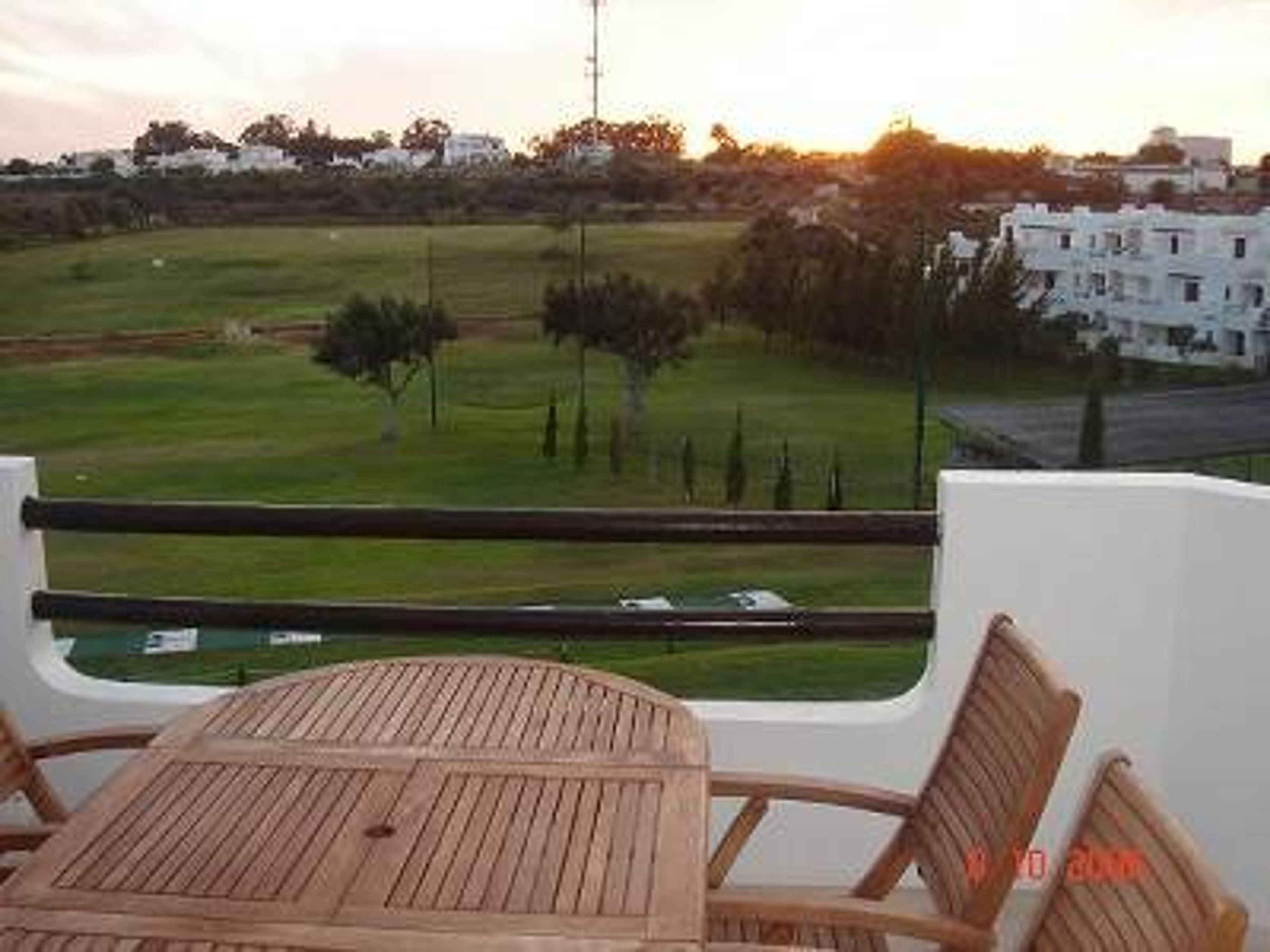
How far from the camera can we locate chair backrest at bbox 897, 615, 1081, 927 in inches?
66.2

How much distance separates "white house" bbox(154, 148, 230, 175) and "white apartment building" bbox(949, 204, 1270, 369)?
16.8m

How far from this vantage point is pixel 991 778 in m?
1.84

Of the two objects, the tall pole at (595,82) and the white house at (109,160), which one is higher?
the tall pole at (595,82)

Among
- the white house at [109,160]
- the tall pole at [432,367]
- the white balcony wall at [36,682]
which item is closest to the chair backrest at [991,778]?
the white balcony wall at [36,682]

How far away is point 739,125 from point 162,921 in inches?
1315

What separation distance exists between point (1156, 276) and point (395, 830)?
136 feet

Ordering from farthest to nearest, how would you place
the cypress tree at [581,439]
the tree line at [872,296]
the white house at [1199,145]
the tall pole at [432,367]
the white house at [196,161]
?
the cypress tree at [581,439], the tall pole at [432,367], the tree line at [872,296], the white house at [1199,145], the white house at [196,161]

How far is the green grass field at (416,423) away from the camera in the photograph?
34.5 metres

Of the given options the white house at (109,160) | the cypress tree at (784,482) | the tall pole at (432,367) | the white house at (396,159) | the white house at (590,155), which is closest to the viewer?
the white house at (109,160)

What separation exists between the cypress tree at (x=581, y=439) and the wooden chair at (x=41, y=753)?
4448 cm

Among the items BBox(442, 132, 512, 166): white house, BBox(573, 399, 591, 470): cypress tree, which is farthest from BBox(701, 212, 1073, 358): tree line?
BBox(442, 132, 512, 166): white house

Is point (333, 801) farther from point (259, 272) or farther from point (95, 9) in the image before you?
point (259, 272)

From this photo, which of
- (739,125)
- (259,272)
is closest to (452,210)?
(739,125)
